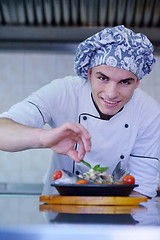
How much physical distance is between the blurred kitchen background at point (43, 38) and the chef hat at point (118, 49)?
1.26 metres

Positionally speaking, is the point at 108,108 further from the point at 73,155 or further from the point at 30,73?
the point at 30,73

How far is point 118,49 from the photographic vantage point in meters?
1.48

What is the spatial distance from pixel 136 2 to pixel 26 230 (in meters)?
2.42

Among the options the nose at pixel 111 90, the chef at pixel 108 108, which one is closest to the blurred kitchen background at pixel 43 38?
the chef at pixel 108 108

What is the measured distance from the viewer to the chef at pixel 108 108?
147cm

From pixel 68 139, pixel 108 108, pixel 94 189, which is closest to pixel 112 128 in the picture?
pixel 108 108

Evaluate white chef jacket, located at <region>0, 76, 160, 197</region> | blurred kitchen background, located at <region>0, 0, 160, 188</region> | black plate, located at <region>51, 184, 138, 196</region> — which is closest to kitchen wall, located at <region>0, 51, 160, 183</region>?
blurred kitchen background, located at <region>0, 0, 160, 188</region>

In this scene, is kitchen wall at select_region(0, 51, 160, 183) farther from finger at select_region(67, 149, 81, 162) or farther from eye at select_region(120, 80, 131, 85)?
finger at select_region(67, 149, 81, 162)

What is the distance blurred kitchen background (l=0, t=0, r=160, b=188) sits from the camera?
2727 millimetres

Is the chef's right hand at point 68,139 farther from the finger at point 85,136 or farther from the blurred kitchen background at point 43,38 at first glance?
the blurred kitchen background at point 43,38

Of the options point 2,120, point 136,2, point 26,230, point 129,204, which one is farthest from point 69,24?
point 26,230

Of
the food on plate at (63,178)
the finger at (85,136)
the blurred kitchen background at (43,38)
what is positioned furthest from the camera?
the blurred kitchen background at (43,38)

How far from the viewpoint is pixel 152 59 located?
1562 mm

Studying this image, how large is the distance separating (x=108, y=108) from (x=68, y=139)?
0.43 meters
